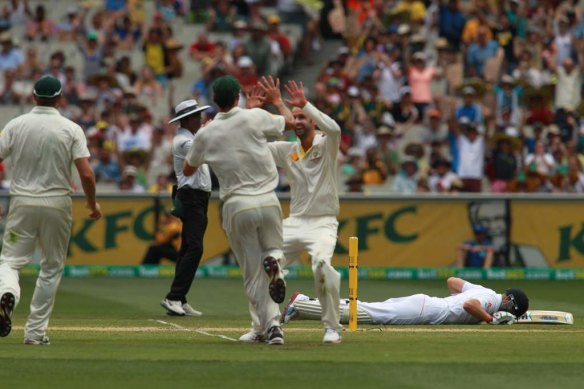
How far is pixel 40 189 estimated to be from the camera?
12.4 meters

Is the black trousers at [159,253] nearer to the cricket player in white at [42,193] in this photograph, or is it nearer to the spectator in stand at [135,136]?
the spectator in stand at [135,136]

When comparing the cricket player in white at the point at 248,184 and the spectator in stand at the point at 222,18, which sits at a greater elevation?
the spectator in stand at the point at 222,18

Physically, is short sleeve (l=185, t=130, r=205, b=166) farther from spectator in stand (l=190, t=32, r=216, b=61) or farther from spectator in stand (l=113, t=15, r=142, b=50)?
spectator in stand (l=113, t=15, r=142, b=50)

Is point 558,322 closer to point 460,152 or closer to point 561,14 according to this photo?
point 460,152

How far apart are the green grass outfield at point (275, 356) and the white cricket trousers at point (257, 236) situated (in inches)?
16.6

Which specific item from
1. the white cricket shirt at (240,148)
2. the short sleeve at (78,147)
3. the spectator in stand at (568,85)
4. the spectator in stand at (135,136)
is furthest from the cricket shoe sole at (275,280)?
the spectator in stand at (568,85)

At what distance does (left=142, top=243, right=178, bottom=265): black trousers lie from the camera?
22.7m

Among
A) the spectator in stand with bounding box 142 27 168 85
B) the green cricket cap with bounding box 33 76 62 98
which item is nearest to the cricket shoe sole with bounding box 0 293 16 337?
the green cricket cap with bounding box 33 76 62 98

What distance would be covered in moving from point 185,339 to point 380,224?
37.8ft

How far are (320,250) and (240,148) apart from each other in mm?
1415

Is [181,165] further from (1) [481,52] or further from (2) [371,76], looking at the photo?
(1) [481,52]

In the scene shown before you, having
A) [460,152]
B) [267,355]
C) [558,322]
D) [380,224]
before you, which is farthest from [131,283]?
[267,355]

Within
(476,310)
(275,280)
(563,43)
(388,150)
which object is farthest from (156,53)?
(275,280)

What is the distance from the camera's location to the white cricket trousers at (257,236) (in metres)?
12.2
